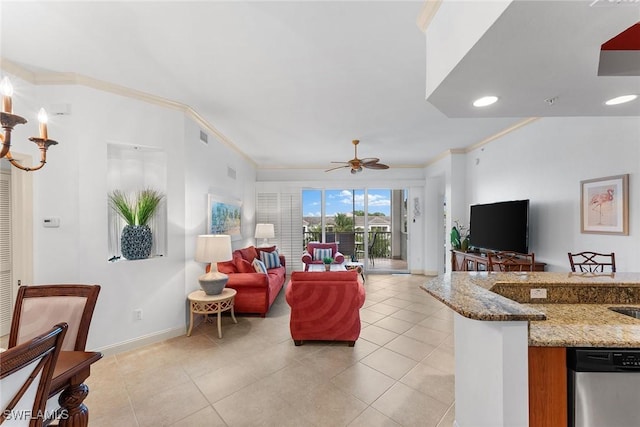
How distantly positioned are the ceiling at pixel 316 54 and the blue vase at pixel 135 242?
5.14ft

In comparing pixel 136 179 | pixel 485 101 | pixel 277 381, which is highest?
pixel 485 101

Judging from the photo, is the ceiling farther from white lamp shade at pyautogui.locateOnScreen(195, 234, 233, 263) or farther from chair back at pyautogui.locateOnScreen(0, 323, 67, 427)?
chair back at pyautogui.locateOnScreen(0, 323, 67, 427)

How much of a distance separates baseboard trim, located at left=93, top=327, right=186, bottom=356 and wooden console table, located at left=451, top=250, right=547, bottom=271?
424 cm

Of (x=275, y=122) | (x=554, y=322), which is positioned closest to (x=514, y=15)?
(x=554, y=322)

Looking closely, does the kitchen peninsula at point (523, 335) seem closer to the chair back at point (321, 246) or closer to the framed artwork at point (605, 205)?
the framed artwork at point (605, 205)

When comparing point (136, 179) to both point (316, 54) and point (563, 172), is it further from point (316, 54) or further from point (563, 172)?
point (563, 172)

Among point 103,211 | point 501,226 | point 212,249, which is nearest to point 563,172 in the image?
point 501,226

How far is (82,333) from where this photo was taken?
5.32ft

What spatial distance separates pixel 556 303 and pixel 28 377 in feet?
9.01

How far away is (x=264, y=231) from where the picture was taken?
636 cm

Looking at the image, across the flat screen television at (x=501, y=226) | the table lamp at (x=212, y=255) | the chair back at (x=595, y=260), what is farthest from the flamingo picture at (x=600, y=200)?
the table lamp at (x=212, y=255)

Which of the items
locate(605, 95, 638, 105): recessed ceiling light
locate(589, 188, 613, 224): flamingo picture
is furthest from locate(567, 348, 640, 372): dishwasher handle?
locate(589, 188, 613, 224): flamingo picture

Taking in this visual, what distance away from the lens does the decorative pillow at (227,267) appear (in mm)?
3909

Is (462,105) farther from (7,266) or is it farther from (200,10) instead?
(7,266)
